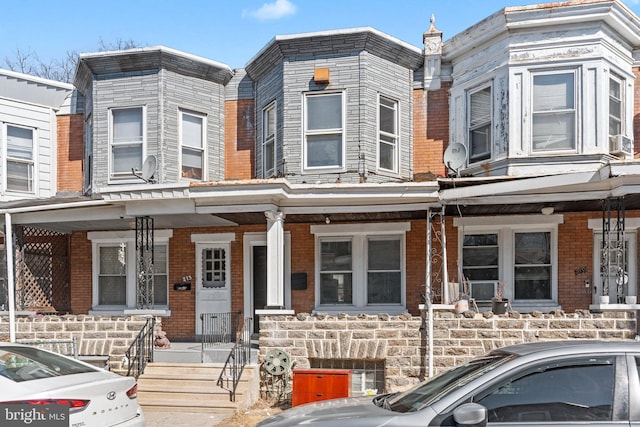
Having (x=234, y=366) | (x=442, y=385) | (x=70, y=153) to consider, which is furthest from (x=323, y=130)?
(x=442, y=385)

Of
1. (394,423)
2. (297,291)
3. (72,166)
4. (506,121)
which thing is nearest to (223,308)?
(297,291)

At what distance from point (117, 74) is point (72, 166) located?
8.89 ft

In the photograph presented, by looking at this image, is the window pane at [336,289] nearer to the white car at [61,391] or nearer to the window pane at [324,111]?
the window pane at [324,111]

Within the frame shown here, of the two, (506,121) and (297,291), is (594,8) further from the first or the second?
(297,291)

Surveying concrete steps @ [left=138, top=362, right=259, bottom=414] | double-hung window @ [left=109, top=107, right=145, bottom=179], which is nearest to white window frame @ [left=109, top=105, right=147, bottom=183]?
double-hung window @ [left=109, top=107, right=145, bottom=179]

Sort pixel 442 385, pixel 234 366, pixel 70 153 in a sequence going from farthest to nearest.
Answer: pixel 70 153 < pixel 234 366 < pixel 442 385

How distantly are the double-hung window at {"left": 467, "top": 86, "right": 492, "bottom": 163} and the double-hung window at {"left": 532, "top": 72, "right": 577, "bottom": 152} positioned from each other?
96 centimetres

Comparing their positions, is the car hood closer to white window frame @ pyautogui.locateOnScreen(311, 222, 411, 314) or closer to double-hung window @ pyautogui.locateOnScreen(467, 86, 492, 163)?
white window frame @ pyautogui.locateOnScreen(311, 222, 411, 314)

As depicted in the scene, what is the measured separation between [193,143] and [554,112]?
7.67m

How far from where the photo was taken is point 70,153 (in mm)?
14484

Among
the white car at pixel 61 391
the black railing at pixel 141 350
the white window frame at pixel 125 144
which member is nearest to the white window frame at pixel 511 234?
the black railing at pixel 141 350

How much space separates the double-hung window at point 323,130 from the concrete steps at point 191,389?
457cm

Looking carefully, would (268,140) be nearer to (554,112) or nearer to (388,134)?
(388,134)

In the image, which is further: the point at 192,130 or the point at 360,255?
the point at 192,130
